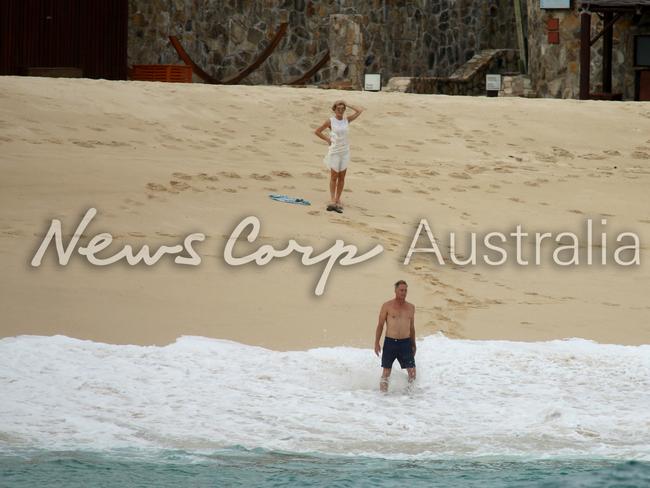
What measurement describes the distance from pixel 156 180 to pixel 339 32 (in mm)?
11233


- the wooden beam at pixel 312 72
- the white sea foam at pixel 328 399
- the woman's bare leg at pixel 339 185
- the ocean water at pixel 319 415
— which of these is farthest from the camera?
the wooden beam at pixel 312 72

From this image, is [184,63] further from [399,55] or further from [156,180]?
[156,180]

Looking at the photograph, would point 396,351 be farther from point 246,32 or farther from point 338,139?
point 246,32

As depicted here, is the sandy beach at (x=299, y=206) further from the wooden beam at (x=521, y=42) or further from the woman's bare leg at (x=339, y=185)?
the wooden beam at (x=521, y=42)

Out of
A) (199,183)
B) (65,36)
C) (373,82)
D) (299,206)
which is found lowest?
(299,206)

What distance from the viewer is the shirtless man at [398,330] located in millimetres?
11102

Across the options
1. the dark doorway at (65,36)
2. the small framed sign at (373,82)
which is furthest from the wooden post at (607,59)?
the dark doorway at (65,36)

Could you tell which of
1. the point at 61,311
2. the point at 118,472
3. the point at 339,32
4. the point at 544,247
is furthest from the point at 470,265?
the point at 339,32

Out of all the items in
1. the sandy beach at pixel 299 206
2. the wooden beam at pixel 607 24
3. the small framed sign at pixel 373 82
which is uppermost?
the wooden beam at pixel 607 24

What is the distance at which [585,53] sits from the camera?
85.1 feet

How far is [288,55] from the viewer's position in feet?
92.1

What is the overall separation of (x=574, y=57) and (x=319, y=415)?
18353mm

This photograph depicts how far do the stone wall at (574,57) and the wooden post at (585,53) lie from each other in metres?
1.41

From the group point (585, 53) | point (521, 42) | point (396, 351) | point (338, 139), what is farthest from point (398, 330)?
point (521, 42)
